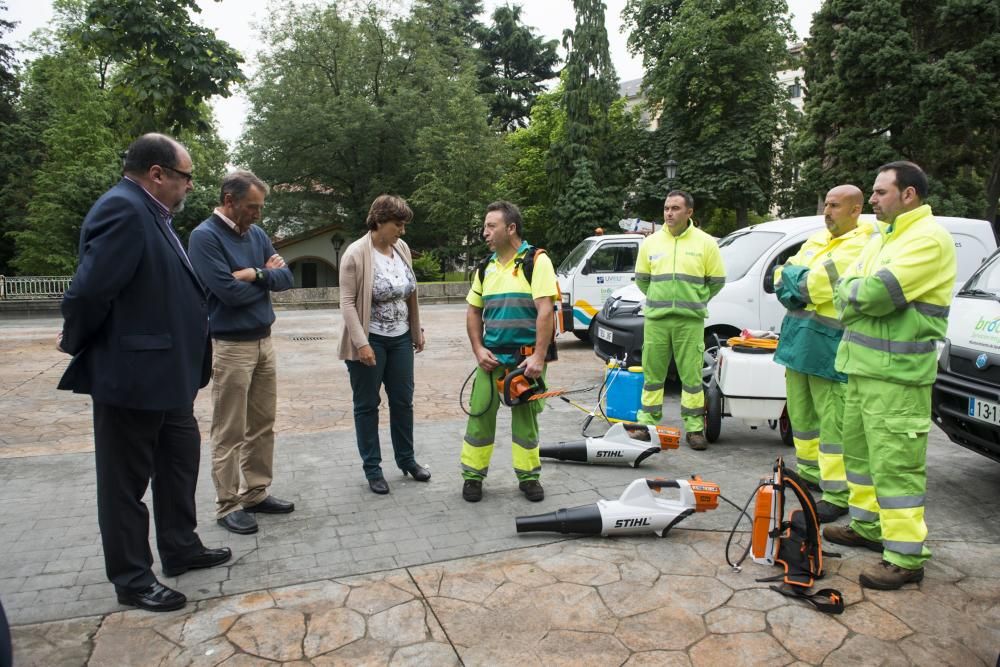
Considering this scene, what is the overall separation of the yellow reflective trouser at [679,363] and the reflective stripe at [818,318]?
142cm

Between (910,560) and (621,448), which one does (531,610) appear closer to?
(910,560)

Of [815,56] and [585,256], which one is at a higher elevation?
[815,56]

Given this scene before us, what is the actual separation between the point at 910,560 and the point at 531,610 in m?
1.90

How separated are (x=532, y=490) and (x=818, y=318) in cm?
216

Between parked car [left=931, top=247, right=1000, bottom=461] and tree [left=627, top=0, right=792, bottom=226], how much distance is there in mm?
25579

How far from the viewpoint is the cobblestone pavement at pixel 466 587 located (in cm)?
297

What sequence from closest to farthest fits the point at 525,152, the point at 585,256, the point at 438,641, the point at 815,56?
1. the point at 438,641
2. the point at 585,256
3. the point at 815,56
4. the point at 525,152

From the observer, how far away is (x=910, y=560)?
3.49m

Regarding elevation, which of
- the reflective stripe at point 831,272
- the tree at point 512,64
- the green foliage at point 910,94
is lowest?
the reflective stripe at point 831,272

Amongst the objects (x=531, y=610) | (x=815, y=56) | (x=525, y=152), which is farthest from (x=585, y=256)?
(x=525, y=152)

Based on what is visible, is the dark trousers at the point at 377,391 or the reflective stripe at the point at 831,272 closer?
the reflective stripe at the point at 831,272

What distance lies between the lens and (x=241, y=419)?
4203 mm

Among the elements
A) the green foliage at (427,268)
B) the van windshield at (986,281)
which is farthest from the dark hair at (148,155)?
the green foliage at (427,268)

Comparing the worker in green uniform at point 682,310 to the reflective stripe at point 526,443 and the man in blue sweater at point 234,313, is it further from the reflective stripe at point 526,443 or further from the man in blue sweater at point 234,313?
the man in blue sweater at point 234,313
